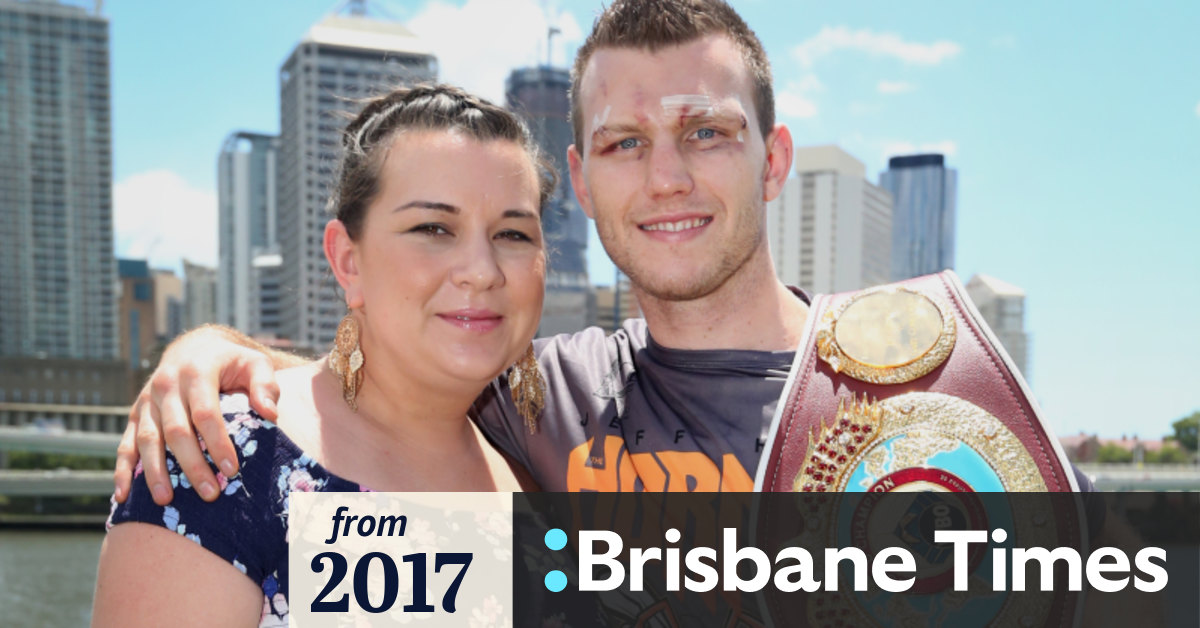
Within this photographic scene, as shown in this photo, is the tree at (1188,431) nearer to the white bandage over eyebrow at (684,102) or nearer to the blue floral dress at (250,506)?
the white bandage over eyebrow at (684,102)

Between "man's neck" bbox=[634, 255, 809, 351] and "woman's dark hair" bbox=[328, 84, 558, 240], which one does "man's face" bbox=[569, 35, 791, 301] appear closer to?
"man's neck" bbox=[634, 255, 809, 351]

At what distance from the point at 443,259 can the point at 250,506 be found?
96cm

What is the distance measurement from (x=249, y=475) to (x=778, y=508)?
5.29 ft

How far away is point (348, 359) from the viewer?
10.00 ft

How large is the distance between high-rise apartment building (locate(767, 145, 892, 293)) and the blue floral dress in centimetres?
10014

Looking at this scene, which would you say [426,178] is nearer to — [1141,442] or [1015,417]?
[1015,417]

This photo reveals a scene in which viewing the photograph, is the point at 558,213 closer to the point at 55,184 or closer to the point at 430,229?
the point at 430,229

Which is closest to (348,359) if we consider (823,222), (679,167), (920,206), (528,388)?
(528,388)

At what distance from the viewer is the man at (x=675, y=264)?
289 cm

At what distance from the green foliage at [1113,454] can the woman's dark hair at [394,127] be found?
261 feet

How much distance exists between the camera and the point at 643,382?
10.4 feet

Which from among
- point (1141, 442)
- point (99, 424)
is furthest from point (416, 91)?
point (1141, 442)

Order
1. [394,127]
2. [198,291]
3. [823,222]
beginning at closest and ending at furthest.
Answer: [394,127], [823,222], [198,291]

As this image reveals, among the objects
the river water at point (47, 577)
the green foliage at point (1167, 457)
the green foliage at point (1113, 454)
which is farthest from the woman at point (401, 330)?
the green foliage at point (1167, 457)
